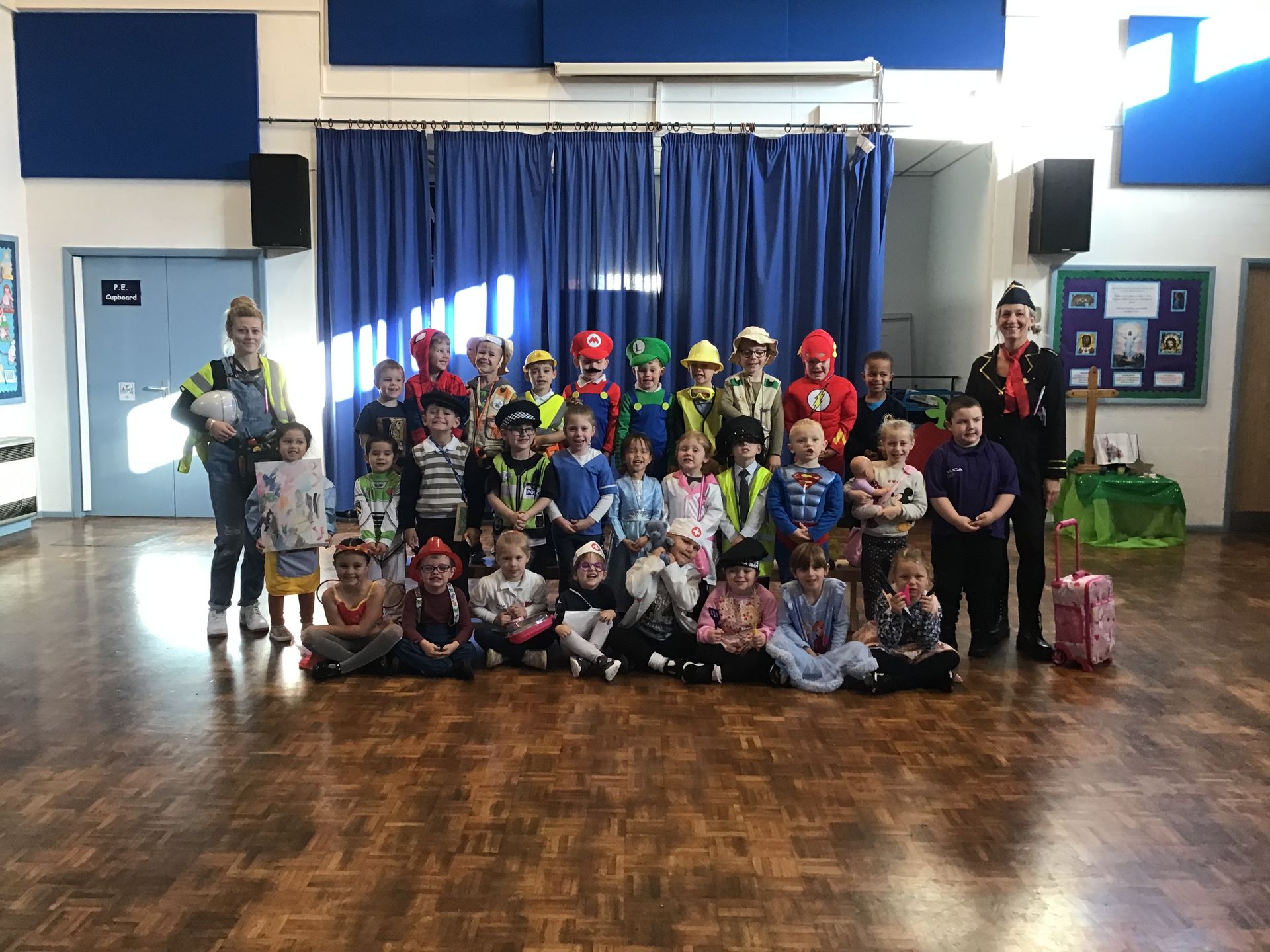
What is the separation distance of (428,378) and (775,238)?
115 inches

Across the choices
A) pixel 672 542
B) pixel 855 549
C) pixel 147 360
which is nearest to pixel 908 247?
pixel 855 549

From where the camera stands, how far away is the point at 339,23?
21.5ft

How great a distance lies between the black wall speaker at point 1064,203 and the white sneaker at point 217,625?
5640 mm

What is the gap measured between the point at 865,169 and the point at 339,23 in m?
3.82

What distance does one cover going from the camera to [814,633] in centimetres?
359

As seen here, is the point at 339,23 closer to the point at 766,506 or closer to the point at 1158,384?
the point at 766,506

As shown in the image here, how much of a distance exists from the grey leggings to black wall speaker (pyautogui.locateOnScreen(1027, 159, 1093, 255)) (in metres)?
5.22

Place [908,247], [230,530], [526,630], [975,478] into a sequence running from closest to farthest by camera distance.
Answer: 1. [526,630]
2. [975,478]
3. [230,530]
4. [908,247]

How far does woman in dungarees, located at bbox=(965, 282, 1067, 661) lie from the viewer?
12.7ft

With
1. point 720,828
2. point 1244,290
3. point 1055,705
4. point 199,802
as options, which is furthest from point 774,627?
point 1244,290

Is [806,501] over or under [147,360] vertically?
under

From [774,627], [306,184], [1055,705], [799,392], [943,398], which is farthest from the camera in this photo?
[943,398]

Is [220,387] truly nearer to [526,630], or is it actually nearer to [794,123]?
[526,630]

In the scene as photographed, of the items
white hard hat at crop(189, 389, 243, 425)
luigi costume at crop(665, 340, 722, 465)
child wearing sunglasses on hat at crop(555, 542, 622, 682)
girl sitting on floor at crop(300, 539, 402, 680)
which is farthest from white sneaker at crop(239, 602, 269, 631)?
luigi costume at crop(665, 340, 722, 465)
